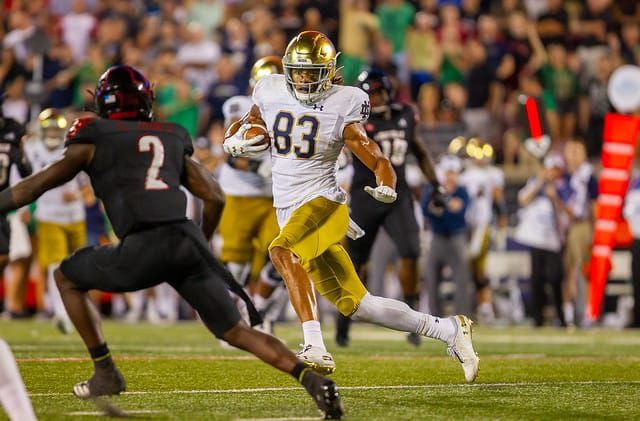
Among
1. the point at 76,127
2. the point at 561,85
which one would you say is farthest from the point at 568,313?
the point at 76,127

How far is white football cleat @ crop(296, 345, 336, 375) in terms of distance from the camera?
6117 mm

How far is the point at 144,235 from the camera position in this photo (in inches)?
208

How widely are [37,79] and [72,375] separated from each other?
10.0 m

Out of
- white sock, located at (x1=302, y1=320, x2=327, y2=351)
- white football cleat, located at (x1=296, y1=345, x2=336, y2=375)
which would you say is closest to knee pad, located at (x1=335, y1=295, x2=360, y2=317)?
white sock, located at (x1=302, y1=320, x2=327, y2=351)

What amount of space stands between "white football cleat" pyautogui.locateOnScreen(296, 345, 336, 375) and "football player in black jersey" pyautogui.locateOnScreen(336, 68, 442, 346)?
11.3 feet

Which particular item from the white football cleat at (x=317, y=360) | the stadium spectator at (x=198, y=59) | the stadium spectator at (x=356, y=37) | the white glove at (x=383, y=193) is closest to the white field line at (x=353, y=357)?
the white football cleat at (x=317, y=360)

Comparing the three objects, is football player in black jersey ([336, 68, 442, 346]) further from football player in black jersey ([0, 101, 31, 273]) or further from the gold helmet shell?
the gold helmet shell

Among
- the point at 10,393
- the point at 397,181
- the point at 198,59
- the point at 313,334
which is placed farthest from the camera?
the point at 198,59

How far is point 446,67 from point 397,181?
718 centimetres

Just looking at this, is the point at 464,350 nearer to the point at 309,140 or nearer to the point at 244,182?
the point at 309,140

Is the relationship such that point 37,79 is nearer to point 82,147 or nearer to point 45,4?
point 45,4

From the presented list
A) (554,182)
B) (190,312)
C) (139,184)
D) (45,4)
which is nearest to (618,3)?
(554,182)

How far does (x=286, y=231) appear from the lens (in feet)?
21.4

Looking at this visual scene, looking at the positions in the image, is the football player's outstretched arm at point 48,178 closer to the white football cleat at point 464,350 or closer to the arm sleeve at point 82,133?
the arm sleeve at point 82,133
